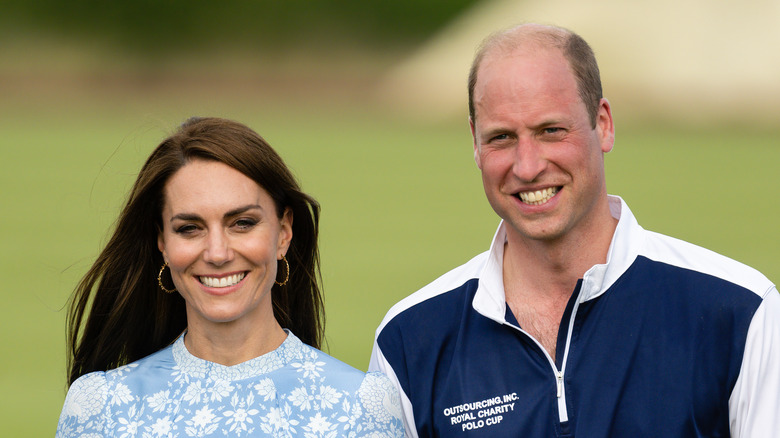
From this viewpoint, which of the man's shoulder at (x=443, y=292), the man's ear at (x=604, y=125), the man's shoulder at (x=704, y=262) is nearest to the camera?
the man's shoulder at (x=704, y=262)

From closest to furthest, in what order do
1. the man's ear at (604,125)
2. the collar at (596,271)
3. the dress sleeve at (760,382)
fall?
the dress sleeve at (760,382)
the collar at (596,271)
the man's ear at (604,125)

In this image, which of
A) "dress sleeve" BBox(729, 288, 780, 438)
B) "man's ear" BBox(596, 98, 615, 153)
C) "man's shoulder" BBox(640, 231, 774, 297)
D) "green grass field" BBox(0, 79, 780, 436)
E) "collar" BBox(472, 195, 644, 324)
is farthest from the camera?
"green grass field" BBox(0, 79, 780, 436)

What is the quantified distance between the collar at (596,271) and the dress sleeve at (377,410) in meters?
0.36

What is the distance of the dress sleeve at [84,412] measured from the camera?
9.13 ft

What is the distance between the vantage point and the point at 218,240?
2807 mm

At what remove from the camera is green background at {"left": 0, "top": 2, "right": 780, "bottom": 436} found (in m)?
11.7

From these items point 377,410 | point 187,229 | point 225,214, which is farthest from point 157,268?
point 377,410

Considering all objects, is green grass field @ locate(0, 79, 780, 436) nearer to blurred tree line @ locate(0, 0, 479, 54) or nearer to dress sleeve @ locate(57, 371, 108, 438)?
blurred tree line @ locate(0, 0, 479, 54)

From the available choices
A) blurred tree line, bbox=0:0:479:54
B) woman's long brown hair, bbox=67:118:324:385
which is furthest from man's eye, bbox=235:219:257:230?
blurred tree line, bbox=0:0:479:54

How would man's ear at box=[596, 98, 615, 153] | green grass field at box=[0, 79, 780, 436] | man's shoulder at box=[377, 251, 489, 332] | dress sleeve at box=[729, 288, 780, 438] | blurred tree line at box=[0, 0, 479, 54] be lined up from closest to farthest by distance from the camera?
dress sleeve at box=[729, 288, 780, 438] → man's ear at box=[596, 98, 615, 153] → man's shoulder at box=[377, 251, 489, 332] → green grass field at box=[0, 79, 780, 436] → blurred tree line at box=[0, 0, 479, 54]

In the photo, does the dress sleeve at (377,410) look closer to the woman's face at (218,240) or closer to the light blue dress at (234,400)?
the light blue dress at (234,400)

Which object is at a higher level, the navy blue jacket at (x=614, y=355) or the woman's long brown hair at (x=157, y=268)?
the woman's long brown hair at (x=157, y=268)

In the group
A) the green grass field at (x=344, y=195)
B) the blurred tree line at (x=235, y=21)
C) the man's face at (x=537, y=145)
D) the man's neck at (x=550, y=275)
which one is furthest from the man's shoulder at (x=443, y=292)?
the blurred tree line at (x=235, y=21)

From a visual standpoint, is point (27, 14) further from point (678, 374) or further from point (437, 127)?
point (678, 374)
